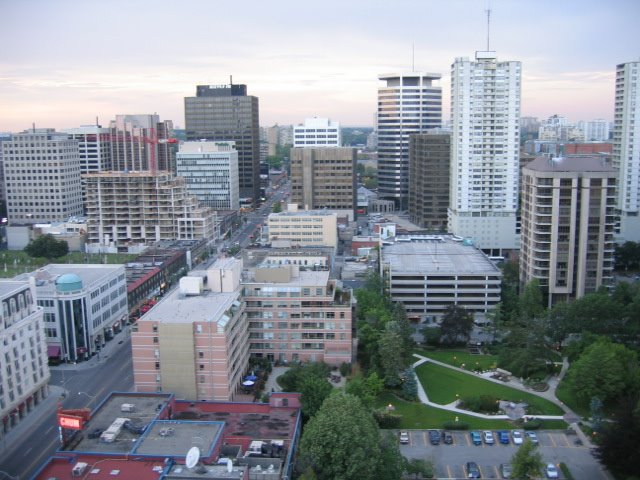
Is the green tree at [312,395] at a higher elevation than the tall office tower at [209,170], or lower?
lower

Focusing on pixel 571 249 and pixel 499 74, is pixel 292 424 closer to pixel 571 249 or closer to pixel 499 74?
pixel 571 249

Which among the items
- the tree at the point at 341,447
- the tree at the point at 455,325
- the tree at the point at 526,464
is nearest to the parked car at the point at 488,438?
the tree at the point at 526,464

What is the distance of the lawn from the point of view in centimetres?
3835

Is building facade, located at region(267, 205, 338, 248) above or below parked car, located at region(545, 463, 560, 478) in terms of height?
above

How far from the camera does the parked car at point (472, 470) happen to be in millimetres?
30847

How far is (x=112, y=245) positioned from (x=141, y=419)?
5005cm

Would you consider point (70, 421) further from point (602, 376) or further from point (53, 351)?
point (602, 376)

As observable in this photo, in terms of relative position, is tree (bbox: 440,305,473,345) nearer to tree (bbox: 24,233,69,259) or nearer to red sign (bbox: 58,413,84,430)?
red sign (bbox: 58,413,84,430)

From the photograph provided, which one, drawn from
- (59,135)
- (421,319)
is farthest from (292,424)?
(59,135)

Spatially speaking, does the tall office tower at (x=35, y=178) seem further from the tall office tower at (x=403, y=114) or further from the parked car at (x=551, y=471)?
the parked car at (x=551, y=471)

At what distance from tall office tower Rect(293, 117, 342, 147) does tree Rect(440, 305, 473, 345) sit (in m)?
57.4

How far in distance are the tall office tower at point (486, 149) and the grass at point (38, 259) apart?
1488 inches

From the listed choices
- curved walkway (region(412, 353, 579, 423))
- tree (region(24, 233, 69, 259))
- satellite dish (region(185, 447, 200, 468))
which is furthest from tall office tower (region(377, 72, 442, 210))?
satellite dish (region(185, 447, 200, 468))

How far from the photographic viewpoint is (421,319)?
54.6m
